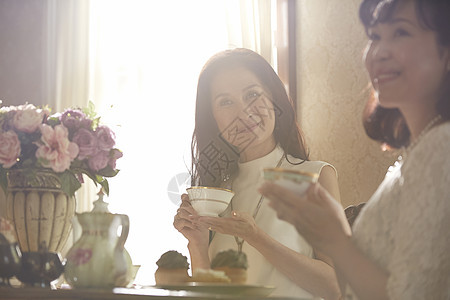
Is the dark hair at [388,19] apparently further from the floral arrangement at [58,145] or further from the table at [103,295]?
the floral arrangement at [58,145]

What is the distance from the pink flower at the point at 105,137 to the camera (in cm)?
173

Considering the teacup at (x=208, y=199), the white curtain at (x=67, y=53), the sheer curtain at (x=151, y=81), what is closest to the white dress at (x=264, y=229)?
the teacup at (x=208, y=199)

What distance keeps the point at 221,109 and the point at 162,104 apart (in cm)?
149

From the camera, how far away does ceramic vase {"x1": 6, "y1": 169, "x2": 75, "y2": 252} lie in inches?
64.3

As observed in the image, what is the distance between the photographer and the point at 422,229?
41.7 inches

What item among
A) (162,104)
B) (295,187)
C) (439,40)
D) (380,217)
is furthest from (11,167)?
(162,104)

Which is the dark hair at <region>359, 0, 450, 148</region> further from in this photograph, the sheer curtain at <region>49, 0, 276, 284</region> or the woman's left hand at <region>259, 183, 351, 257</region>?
the sheer curtain at <region>49, 0, 276, 284</region>

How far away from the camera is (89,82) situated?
3705mm

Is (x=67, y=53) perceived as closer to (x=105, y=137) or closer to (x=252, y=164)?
(x=252, y=164)

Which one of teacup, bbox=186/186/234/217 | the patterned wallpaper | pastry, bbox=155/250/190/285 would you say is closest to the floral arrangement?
teacup, bbox=186/186/234/217

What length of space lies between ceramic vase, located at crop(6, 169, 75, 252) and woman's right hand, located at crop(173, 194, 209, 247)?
0.41m

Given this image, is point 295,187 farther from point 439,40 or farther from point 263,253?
point 263,253

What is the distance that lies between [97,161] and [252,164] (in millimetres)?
745

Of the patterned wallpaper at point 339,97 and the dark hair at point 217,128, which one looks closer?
the dark hair at point 217,128
